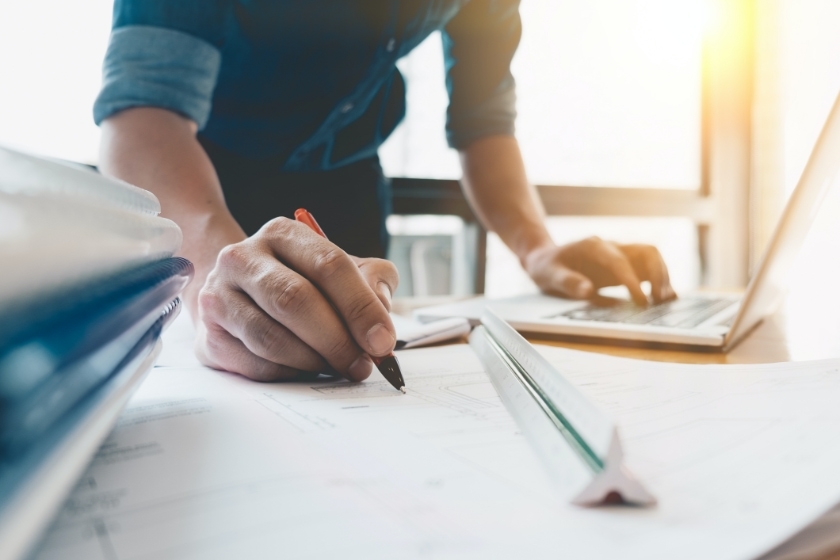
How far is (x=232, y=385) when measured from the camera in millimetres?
376

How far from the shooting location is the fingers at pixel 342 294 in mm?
356

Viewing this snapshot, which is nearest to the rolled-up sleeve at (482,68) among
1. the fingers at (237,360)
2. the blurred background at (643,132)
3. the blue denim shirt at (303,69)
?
the blue denim shirt at (303,69)

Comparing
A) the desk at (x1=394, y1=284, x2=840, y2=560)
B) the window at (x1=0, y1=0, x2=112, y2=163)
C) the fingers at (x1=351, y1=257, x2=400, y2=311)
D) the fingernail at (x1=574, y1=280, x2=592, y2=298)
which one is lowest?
the desk at (x1=394, y1=284, x2=840, y2=560)

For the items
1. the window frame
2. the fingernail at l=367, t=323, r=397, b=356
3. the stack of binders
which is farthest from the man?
the window frame

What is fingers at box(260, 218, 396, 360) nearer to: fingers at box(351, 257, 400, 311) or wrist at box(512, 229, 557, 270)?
fingers at box(351, 257, 400, 311)

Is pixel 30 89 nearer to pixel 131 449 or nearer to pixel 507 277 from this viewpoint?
pixel 131 449

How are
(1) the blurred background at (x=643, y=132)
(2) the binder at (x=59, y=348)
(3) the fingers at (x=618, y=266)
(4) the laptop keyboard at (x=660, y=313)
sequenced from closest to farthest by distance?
(2) the binder at (x=59, y=348) → (4) the laptop keyboard at (x=660, y=313) → (3) the fingers at (x=618, y=266) → (1) the blurred background at (x=643, y=132)

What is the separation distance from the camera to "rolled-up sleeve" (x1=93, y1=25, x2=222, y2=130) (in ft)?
1.91

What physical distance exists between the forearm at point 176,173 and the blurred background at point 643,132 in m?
0.96

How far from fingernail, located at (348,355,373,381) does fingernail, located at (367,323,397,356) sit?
20 mm

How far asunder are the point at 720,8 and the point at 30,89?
237 centimetres

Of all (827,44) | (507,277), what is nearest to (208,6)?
(507,277)

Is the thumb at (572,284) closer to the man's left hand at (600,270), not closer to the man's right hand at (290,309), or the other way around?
the man's left hand at (600,270)

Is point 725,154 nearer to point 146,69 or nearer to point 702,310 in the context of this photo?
point 702,310
